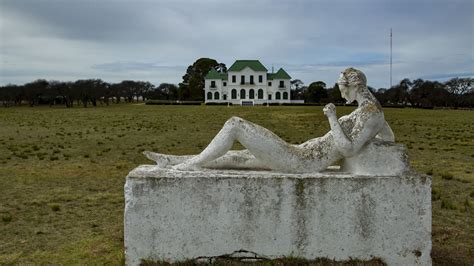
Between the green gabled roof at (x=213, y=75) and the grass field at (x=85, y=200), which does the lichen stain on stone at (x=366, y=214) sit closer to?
the grass field at (x=85, y=200)

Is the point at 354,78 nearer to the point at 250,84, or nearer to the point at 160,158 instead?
the point at 160,158

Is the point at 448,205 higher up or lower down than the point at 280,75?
lower down

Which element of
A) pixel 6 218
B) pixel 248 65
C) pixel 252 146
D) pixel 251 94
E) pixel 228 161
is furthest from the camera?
pixel 248 65

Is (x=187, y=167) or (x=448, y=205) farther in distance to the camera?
(x=448, y=205)

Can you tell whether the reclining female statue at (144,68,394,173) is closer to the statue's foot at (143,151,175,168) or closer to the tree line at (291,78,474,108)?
the statue's foot at (143,151,175,168)

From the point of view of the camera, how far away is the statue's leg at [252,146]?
18.2 ft

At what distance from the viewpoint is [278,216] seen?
534 cm

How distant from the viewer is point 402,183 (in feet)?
17.4

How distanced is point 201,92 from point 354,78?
96316mm

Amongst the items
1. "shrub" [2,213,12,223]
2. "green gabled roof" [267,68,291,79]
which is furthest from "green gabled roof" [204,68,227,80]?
"shrub" [2,213,12,223]

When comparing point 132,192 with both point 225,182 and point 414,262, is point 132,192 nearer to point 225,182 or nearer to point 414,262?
point 225,182

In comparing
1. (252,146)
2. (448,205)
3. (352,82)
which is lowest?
(448,205)

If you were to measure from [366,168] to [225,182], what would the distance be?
5.57ft

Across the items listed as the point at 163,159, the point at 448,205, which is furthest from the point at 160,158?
the point at 448,205
